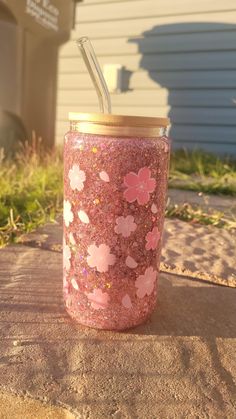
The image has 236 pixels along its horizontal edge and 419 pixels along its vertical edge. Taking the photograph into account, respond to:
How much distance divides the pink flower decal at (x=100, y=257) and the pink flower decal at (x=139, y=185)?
16 cm

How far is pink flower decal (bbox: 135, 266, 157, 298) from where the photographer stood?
46.2 inches

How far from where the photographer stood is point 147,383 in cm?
98

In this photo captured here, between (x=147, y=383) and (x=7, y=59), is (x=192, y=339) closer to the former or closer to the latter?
(x=147, y=383)

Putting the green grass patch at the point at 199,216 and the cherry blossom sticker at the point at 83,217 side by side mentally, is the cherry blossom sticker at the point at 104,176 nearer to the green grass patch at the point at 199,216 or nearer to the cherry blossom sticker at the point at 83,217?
the cherry blossom sticker at the point at 83,217

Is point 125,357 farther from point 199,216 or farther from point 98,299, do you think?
point 199,216

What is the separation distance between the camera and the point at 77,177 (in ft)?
3.66

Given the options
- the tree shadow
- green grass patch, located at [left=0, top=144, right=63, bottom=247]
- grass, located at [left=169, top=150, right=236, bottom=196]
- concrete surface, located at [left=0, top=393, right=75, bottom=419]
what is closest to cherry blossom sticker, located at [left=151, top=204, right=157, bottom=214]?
the tree shadow

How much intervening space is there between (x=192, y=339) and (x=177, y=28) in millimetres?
3724

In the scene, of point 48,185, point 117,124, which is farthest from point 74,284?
point 48,185

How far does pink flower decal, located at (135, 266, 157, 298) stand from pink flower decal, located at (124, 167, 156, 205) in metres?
0.22

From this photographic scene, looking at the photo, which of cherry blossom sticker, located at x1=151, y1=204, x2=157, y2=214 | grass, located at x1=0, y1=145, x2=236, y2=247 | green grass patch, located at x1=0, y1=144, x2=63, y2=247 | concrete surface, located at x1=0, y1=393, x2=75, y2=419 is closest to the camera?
concrete surface, located at x1=0, y1=393, x2=75, y2=419

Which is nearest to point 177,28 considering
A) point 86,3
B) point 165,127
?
point 86,3

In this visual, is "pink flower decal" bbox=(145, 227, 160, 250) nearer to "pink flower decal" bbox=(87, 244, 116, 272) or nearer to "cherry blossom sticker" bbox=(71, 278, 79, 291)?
"pink flower decal" bbox=(87, 244, 116, 272)

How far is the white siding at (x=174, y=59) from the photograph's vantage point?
4004 millimetres
